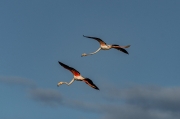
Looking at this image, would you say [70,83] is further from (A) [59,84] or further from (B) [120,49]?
(B) [120,49]

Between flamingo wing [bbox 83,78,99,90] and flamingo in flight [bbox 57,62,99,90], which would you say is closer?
flamingo wing [bbox 83,78,99,90]

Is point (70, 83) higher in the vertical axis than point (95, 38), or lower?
lower

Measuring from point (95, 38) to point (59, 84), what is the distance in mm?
8902

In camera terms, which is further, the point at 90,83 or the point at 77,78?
the point at 77,78

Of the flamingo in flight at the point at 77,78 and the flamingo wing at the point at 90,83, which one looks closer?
the flamingo wing at the point at 90,83

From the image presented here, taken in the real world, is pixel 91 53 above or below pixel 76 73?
above

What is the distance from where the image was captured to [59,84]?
65.9 metres

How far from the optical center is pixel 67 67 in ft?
202

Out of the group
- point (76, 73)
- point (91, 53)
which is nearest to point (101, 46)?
point (91, 53)

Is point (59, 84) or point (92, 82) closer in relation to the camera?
point (92, 82)

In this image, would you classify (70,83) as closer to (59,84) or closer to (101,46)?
(59,84)

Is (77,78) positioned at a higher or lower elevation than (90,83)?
higher

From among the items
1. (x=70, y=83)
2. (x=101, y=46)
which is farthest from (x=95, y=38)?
(x=70, y=83)

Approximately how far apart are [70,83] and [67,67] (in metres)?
4.27
